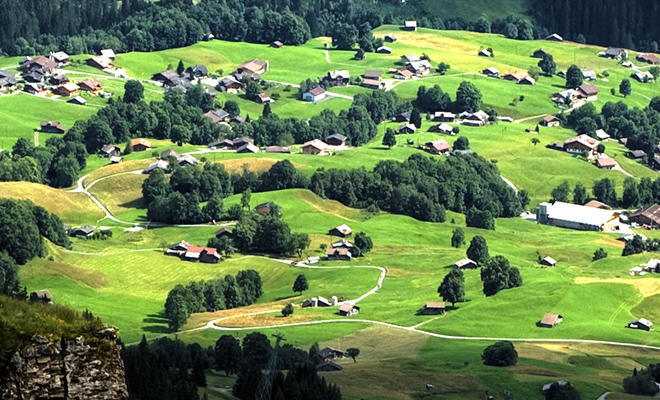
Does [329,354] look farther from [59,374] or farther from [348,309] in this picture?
[59,374]

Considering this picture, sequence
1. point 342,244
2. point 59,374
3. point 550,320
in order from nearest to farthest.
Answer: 1. point 59,374
2. point 550,320
3. point 342,244

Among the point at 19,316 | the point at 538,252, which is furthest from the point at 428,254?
the point at 19,316

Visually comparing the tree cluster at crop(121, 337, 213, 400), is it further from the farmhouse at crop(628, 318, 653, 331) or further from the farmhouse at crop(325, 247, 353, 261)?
the farmhouse at crop(325, 247, 353, 261)

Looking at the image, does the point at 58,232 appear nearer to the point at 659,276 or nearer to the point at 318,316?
the point at 318,316

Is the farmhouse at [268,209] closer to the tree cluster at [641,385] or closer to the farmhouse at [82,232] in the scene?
the farmhouse at [82,232]

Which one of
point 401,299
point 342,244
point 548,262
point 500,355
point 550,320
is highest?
point 500,355

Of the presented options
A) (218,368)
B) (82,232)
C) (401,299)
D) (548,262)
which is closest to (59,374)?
(218,368)

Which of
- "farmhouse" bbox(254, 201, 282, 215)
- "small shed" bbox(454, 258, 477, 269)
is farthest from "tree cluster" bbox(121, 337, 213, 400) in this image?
"farmhouse" bbox(254, 201, 282, 215)
